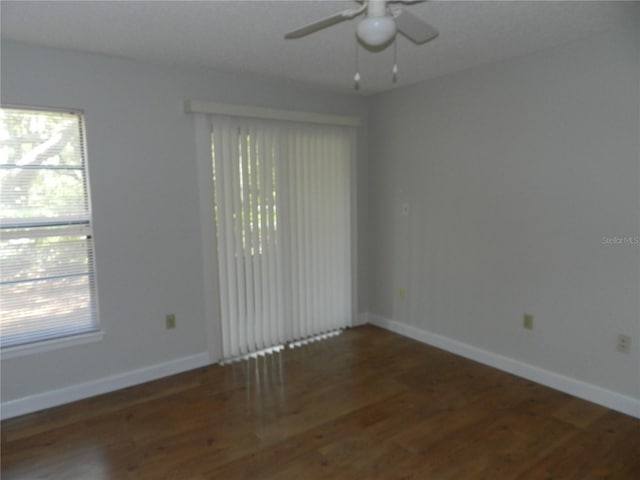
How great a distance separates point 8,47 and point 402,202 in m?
3.12

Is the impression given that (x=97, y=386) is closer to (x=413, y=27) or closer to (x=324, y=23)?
(x=324, y=23)

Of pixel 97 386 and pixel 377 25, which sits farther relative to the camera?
pixel 97 386

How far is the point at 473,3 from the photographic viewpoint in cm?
210

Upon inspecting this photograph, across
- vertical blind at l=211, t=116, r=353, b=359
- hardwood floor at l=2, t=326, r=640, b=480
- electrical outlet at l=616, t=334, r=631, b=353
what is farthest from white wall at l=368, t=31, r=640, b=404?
vertical blind at l=211, t=116, r=353, b=359

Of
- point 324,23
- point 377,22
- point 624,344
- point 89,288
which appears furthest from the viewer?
point 89,288

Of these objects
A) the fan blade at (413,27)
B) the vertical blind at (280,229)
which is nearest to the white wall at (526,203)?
the vertical blind at (280,229)

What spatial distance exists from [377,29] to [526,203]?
2016mm

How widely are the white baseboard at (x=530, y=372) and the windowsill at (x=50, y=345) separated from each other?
2639 millimetres

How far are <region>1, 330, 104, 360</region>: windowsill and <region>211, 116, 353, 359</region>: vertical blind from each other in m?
0.95

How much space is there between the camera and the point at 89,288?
297cm

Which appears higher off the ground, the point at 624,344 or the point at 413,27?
the point at 413,27

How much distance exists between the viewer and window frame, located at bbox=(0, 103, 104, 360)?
2684 millimetres

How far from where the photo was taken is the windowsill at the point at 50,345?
2684 millimetres

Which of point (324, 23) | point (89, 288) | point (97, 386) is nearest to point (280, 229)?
point (89, 288)
